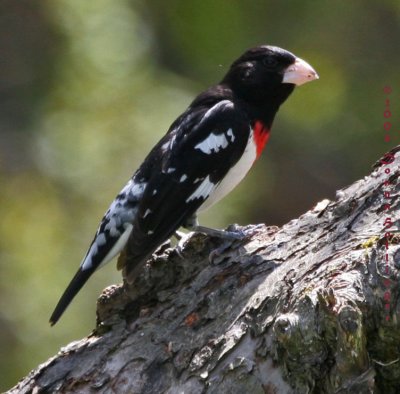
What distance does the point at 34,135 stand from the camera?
4.98 meters

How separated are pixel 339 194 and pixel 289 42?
2458 millimetres

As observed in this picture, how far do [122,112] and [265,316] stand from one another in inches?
78.3

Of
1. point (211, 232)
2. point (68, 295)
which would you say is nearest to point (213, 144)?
point (211, 232)

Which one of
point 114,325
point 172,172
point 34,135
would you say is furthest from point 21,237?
point 114,325

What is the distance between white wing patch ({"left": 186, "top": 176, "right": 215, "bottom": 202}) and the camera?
3.53 metres

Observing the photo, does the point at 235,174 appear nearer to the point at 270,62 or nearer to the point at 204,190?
the point at 204,190

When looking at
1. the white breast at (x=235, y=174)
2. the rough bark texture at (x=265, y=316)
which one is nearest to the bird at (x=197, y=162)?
the white breast at (x=235, y=174)

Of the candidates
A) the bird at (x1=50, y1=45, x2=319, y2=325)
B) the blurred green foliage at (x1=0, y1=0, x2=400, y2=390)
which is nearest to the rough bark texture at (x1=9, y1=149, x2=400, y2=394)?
the bird at (x1=50, y1=45, x2=319, y2=325)

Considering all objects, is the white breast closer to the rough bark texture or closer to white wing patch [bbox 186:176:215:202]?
white wing patch [bbox 186:176:215:202]

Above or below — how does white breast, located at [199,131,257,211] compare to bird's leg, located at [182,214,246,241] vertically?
above

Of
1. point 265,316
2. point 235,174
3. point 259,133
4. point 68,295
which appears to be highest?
point 259,133

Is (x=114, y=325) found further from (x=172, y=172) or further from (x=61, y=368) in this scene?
(x=172, y=172)

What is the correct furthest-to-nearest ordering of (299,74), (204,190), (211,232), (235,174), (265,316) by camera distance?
(299,74) → (235,174) → (204,190) → (211,232) → (265,316)

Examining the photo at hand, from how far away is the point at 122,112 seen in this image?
4.56m
